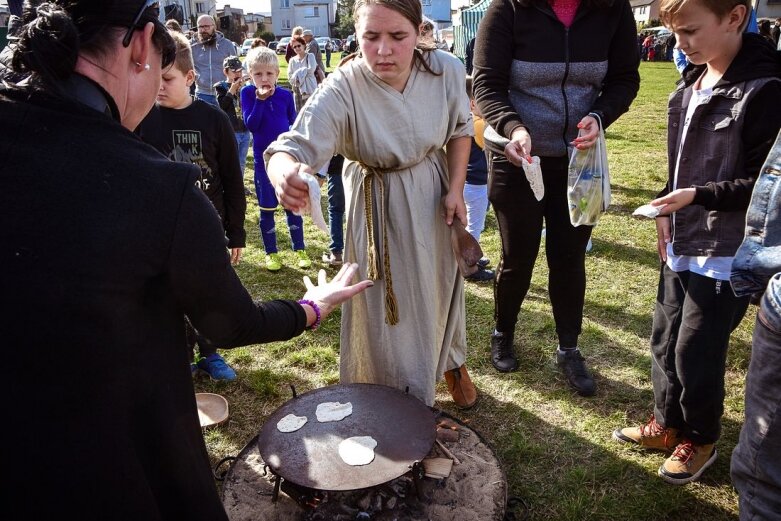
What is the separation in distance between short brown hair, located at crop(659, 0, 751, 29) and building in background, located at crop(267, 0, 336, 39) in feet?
234

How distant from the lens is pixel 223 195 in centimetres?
317

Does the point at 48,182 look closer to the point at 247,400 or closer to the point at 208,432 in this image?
the point at 208,432

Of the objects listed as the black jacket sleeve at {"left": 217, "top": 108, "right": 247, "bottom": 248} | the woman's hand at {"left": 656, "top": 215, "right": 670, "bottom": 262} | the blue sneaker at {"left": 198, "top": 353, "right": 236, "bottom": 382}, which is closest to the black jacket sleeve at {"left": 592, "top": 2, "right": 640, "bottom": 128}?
the woman's hand at {"left": 656, "top": 215, "right": 670, "bottom": 262}

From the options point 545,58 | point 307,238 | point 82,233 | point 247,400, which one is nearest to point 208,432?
point 247,400

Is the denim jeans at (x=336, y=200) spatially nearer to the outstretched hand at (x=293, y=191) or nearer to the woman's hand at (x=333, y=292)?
the outstretched hand at (x=293, y=191)

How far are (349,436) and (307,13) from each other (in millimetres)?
74572

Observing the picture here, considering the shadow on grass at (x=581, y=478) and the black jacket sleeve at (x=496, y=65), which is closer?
the shadow on grass at (x=581, y=478)

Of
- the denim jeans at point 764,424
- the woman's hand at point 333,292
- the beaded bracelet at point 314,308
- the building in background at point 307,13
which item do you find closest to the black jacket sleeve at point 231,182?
the woman's hand at point 333,292

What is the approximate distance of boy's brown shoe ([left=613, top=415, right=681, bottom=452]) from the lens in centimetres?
260

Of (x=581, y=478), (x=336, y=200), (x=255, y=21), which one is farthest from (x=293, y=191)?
(x=255, y=21)

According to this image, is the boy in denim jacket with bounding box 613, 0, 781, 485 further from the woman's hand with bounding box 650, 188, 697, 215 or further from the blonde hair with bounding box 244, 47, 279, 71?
the blonde hair with bounding box 244, 47, 279, 71

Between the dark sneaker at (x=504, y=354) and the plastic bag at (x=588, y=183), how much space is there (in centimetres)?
90

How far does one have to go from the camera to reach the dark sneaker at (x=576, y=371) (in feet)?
10.1

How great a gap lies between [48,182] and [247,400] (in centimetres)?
241
